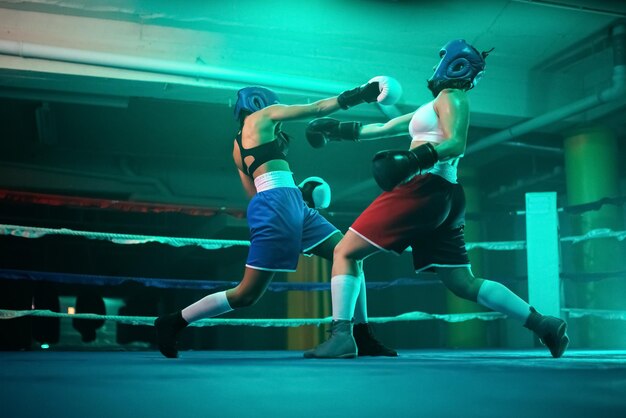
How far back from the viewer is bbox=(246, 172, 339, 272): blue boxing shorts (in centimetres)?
236

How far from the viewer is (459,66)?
2.39 metres

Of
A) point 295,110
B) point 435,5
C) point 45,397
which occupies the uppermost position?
point 435,5

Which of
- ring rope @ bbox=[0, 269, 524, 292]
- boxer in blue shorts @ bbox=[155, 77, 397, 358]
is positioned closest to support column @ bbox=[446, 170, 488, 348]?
ring rope @ bbox=[0, 269, 524, 292]

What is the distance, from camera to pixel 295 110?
7.92 feet

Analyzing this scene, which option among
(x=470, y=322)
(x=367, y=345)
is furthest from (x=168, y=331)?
(x=470, y=322)

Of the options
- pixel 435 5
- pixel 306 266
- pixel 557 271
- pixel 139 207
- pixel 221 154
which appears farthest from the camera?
pixel 306 266

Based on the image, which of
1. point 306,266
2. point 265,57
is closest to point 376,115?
point 265,57

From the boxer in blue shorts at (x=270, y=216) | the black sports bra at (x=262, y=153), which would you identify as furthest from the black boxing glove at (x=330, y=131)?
the black sports bra at (x=262, y=153)

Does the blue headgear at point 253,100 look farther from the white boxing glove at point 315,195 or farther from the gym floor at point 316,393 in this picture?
the gym floor at point 316,393

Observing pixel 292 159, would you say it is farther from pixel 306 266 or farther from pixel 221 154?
pixel 306 266

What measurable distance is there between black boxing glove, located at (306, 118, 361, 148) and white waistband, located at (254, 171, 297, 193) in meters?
0.18

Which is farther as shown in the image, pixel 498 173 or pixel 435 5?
pixel 498 173

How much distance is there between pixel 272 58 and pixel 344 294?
2.88 m

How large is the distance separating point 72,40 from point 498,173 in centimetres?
524
